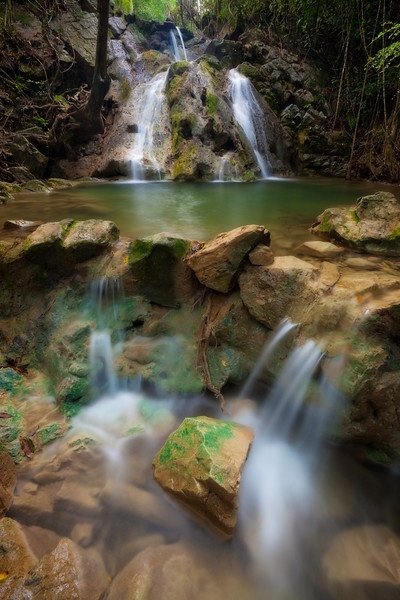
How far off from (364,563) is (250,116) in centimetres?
1234

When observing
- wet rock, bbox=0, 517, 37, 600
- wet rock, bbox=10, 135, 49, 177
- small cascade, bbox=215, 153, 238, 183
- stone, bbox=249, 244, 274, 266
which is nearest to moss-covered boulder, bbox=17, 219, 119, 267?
stone, bbox=249, 244, 274, 266

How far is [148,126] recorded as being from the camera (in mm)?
11289

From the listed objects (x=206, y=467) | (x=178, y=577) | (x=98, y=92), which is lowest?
(x=178, y=577)

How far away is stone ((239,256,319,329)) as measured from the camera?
111 inches

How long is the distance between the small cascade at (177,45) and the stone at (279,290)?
55.9 feet

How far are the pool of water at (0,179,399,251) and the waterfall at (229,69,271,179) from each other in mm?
2242

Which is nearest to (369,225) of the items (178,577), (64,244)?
(64,244)

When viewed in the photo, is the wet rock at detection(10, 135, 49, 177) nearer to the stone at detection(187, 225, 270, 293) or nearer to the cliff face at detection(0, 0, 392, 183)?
the cliff face at detection(0, 0, 392, 183)

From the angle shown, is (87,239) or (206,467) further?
(87,239)

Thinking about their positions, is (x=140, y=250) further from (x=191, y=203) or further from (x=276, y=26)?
(x=276, y=26)

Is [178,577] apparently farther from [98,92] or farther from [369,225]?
[98,92]

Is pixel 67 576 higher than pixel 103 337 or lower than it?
Answer: lower

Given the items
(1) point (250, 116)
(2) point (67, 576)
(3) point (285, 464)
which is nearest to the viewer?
(2) point (67, 576)

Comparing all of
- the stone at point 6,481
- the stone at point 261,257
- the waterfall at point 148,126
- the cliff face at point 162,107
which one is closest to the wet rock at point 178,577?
the stone at point 6,481
